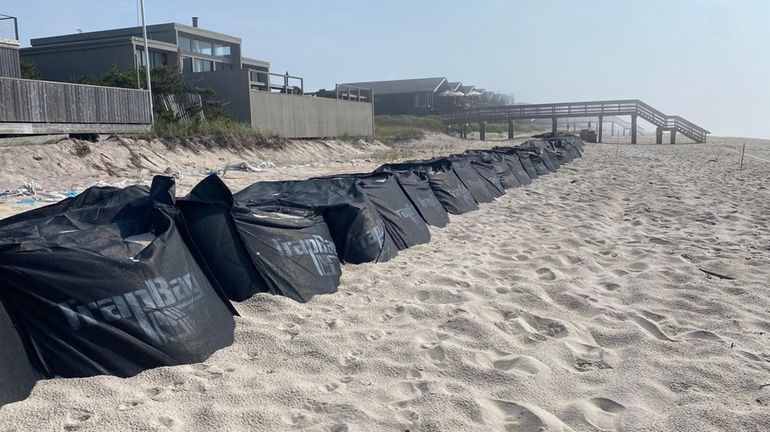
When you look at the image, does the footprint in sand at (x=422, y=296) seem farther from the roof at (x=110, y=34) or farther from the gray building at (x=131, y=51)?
the roof at (x=110, y=34)

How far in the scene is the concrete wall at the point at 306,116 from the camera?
24250mm

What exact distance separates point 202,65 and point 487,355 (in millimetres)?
28145

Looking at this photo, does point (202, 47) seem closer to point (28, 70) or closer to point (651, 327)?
point (28, 70)

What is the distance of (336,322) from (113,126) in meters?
15.0

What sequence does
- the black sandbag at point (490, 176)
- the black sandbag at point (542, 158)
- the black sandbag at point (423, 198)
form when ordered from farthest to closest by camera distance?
the black sandbag at point (542, 158) → the black sandbag at point (490, 176) → the black sandbag at point (423, 198)

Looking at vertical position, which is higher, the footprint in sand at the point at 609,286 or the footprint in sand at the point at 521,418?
the footprint in sand at the point at 609,286

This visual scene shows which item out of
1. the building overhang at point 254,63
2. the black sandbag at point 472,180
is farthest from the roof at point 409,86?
the black sandbag at point 472,180

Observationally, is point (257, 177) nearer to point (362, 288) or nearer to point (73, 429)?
point (362, 288)

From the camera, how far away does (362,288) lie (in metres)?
4.70

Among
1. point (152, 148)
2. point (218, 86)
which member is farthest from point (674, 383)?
point (218, 86)

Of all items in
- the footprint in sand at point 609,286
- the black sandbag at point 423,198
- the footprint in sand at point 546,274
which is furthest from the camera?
the black sandbag at point 423,198

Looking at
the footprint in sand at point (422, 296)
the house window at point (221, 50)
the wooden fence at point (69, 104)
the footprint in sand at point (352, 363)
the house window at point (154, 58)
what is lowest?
the footprint in sand at point (352, 363)

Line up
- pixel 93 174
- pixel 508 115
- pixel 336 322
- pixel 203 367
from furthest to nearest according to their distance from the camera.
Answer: pixel 508 115, pixel 93 174, pixel 336 322, pixel 203 367

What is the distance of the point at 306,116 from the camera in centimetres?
2695
